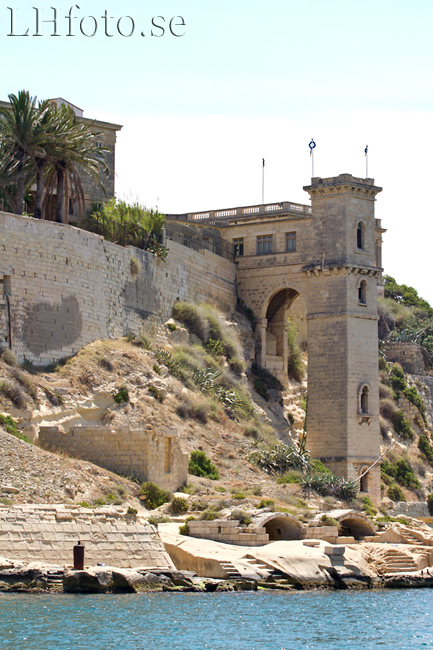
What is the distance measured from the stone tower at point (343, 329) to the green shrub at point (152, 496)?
12570 millimetres

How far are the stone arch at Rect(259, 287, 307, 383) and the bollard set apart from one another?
973 inches

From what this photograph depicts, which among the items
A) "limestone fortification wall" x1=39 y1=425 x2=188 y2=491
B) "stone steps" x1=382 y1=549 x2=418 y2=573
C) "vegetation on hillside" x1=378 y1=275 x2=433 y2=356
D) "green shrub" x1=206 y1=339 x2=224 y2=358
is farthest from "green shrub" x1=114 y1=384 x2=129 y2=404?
"vegetation on hillside" x1=378 y1=275 x2=433 y2=356

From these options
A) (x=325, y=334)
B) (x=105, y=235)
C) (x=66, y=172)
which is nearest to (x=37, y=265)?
(x=66, y=172)

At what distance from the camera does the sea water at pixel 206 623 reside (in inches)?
914

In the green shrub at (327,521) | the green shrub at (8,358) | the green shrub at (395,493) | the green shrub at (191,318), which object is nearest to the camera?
the green shrub at (327,521)

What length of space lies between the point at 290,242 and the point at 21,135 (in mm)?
15315

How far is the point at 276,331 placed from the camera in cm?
5306

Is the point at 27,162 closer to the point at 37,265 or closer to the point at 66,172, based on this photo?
the point at 66,172

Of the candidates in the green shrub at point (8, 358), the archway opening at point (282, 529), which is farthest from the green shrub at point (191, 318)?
the archway opening at point (282, 529)

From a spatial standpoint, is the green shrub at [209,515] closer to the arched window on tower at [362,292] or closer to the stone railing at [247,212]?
the arched window on tower at [362,292]

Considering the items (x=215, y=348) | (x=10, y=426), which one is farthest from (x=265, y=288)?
(x=10, y=426)

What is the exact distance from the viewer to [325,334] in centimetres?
4728

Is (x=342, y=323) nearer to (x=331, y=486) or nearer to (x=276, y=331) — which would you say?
(x=276, y=331)

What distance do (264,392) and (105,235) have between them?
32.3ft
